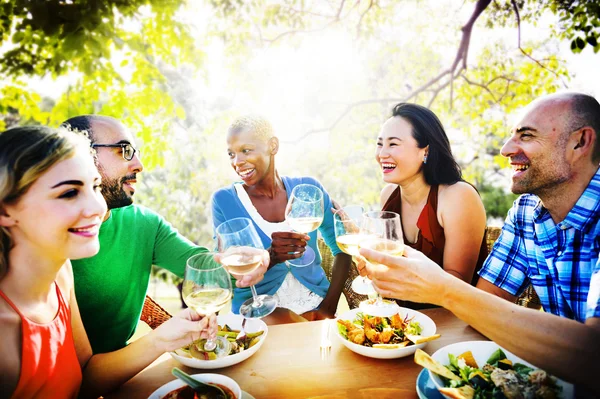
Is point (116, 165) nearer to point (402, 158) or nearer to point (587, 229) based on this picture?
point (402, 158)

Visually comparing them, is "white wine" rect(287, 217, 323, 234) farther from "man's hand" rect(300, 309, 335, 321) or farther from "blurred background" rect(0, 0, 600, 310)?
"blurred background" rect(0, 0, 600, 310)

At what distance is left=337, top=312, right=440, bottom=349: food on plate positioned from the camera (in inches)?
65.8

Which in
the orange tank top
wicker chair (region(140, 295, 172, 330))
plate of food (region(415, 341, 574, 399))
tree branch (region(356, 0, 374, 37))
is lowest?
wicker chair (region(140, 295, 172, 330))

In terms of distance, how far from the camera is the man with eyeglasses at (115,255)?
6.80 ft

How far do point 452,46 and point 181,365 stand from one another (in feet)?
25.9

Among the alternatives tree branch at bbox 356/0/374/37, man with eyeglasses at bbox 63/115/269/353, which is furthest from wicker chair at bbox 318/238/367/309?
tree branch at bbox 356/0/374/37

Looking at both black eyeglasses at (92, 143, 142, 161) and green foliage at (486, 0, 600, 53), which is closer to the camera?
black eyeglasses at (92, 143, 142, 161)

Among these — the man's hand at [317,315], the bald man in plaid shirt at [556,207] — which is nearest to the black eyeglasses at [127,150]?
the man's hand at [317,315]

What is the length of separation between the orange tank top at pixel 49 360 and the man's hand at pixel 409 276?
1.28 meters

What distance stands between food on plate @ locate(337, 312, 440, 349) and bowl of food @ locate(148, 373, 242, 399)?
626 mm

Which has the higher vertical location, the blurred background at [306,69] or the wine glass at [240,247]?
the blurred background at [306,69]

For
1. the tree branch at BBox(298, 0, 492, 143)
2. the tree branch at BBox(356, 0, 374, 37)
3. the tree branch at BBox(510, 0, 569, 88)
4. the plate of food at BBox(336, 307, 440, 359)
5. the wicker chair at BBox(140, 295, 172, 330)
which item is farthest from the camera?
the tree branch at BBox(356, 0, 374, 37)

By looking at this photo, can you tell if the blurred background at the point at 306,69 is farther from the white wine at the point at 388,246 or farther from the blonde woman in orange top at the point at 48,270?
the white wine at the point at 388,246

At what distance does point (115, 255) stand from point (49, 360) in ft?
2.67
